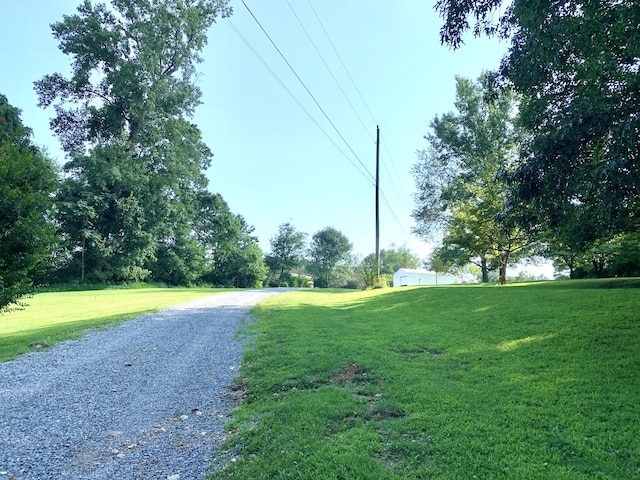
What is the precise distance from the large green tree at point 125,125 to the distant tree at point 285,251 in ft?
69.3

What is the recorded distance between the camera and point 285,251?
2042 inches

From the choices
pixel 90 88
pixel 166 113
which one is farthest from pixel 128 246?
pixel 90 88

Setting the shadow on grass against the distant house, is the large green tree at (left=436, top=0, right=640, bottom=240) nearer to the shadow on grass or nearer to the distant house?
the shadow on grass

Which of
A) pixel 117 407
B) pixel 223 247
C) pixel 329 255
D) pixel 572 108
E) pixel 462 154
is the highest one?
pixel 462 154

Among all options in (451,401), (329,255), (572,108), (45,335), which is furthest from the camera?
(329,255)

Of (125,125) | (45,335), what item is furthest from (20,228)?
(125,125)

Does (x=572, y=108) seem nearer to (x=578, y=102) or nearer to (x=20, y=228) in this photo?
(x=578, y=102)

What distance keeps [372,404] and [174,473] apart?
1995 mm

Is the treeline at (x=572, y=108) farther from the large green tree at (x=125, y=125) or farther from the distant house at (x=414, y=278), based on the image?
the distant house at (x=414, y=278)

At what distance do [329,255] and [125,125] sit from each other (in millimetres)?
37148

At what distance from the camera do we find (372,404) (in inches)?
150

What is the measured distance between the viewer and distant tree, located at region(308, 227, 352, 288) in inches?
2298

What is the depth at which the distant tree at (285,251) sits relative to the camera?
169 feet

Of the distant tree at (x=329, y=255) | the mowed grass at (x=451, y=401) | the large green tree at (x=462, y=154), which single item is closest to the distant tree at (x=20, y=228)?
the mowed grass at (x=451, y=401)
